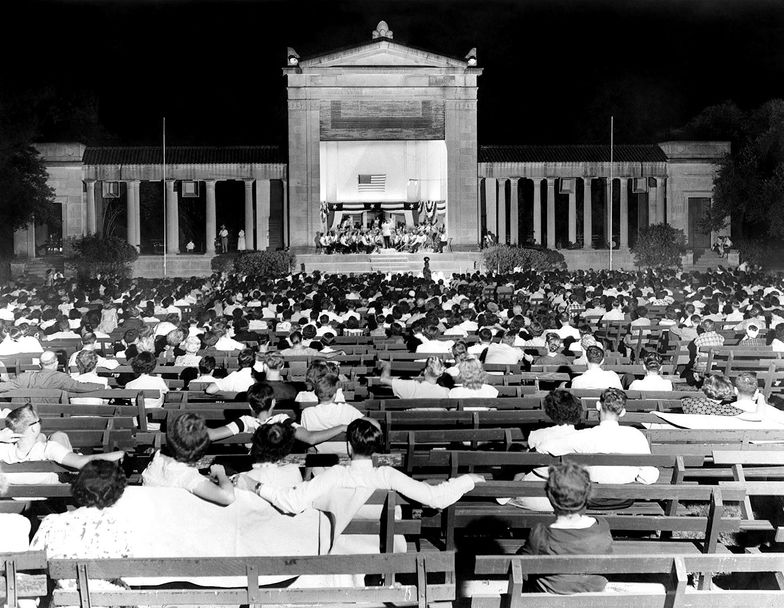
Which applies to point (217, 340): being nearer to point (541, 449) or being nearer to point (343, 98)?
point (541, 449)

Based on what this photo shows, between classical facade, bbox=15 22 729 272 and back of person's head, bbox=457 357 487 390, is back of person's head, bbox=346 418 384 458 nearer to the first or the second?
back of person's head, bbox=457 357 487 390

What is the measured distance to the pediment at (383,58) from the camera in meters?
50.1

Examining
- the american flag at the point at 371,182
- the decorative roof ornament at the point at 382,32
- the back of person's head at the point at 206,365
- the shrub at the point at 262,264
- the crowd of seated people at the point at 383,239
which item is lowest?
the back of person's head at the point at 206,365

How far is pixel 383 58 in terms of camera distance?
50.5m

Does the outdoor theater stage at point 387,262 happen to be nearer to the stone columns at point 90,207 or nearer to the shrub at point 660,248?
the shrub at point 660,248

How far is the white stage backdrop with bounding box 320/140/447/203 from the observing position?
53531 mm

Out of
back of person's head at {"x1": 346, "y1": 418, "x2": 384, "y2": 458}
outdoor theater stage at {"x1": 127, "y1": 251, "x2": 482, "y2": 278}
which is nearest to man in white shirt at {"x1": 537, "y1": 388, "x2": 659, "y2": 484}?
back of person's head at {"x1": 346, "y1": 418, "x2": 384, "y2": 458}

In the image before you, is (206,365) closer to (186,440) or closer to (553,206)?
(186,440)

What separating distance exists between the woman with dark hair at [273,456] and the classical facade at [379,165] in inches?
1643

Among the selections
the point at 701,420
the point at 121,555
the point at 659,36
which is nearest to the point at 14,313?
the point at 701,420

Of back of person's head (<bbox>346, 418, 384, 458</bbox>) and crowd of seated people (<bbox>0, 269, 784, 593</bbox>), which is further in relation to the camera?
back of person's head (<bbox>346, 418, 384, 458</bbox>)

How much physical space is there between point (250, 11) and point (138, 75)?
10661 millimetres

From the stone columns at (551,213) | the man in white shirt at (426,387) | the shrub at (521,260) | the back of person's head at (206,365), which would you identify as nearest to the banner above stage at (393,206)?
the stone columns at (551,213)

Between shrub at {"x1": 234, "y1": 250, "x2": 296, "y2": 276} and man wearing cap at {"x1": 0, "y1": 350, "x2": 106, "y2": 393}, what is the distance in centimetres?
3031
